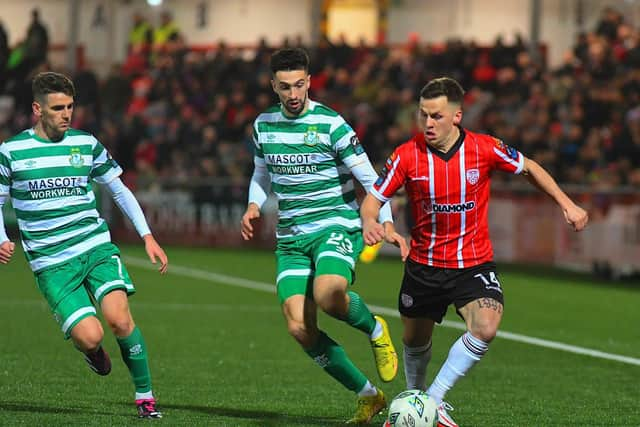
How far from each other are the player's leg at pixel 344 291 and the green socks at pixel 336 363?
0.58 feet

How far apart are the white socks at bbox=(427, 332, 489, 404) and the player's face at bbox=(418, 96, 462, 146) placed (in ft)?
3.57

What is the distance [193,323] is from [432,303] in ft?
20.1

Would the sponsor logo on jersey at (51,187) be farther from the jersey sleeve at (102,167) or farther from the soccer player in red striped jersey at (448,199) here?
the soccer player in red striped jersey at (448,199)

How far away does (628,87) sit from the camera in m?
21.2

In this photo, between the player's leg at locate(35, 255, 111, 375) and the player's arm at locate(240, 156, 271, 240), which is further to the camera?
the player's arm at locate(240, 156, 271, 240)

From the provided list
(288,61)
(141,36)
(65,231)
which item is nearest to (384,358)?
(288,61)

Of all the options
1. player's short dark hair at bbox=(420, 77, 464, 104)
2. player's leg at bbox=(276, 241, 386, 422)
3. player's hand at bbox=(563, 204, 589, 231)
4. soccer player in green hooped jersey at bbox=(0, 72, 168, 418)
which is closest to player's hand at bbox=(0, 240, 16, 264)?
soccer player in green hooped jersey at bbox=(0, 72, 168, 418)

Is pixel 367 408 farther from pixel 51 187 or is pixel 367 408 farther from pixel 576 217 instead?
pixel 51 187

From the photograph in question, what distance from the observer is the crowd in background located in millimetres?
21109

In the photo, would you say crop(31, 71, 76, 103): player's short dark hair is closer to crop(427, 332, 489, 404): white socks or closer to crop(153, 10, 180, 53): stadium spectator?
crop(427, 332, 489, 404): white socks

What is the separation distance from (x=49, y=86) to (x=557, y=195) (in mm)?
2855

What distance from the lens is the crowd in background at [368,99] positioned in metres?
21.1

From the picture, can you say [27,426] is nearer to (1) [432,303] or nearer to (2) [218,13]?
(1) [432,303]

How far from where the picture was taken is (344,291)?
311 inches
